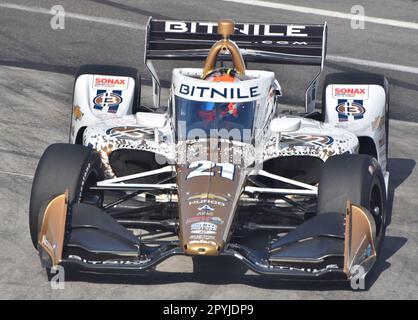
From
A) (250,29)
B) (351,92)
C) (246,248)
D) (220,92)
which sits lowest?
(246,248)

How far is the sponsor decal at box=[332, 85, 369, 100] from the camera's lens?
44.0 feet

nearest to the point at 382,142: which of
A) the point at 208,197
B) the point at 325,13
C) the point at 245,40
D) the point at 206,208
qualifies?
the point at 245,40

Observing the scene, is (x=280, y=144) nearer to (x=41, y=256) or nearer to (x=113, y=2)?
(x=41, y=256)

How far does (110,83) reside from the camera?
44.7ft

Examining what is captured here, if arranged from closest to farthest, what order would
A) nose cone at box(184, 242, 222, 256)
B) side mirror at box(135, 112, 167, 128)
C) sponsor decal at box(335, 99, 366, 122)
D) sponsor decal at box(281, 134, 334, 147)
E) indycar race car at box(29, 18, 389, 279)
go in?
nose cone at box(184, 242, 222, 256) < indycar race car at box(29, 18, 389, 279) < sponsor decal at box(281, 134, 334, 147) < side mirror at box(135, 112, 167, 128) < sponsor decal at box(335, 99, 366, 122)

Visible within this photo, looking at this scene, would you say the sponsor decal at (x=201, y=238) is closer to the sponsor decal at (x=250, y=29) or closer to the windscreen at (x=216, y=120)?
the windscreen at (x=216, y=120)

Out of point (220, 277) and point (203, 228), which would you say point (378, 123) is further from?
point (203, 228)

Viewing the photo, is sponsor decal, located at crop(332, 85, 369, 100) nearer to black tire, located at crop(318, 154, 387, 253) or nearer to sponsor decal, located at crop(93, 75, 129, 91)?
sponsor decal, located at crop(93, 75, 129, 91)

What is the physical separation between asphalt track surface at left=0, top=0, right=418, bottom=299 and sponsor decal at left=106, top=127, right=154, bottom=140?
116 cm

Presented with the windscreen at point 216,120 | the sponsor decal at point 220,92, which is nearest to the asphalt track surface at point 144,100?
the windscreen at point 216,120

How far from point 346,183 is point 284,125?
162 cm

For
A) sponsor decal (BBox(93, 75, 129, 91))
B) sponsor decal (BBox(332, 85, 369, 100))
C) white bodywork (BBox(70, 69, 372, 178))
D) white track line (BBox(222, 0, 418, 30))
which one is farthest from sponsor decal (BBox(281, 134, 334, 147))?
white track line (BBox(222, 0, 418, 30))

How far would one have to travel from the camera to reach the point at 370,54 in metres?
20.2

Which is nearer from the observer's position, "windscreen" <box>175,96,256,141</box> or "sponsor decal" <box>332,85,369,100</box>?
"windscreen" <box>175,96,256,141</box>
